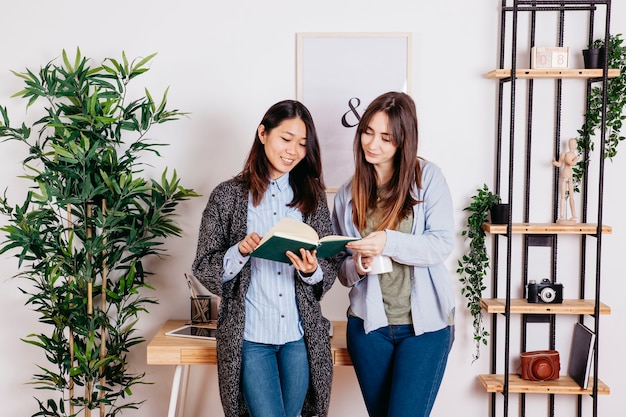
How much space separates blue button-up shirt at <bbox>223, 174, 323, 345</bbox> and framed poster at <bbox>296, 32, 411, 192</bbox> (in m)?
0.72

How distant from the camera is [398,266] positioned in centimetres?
224

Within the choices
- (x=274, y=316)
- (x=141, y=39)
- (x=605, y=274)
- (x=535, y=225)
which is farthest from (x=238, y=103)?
(x=605, y=274)

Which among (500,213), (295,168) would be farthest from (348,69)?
(500,213)

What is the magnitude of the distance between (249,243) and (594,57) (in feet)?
5.45

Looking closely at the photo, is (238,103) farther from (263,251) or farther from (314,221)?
(263,251)

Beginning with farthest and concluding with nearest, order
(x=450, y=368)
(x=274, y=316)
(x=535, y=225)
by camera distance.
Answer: (x=450, y=368) → (x=535, y=225) → (x=274, y=316)

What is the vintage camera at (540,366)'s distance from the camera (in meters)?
2.85

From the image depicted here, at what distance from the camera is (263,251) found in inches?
78.6

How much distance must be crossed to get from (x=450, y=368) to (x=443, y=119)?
110 cm

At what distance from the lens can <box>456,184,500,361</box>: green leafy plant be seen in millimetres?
2877

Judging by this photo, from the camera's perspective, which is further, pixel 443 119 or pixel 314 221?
pixel 443 119

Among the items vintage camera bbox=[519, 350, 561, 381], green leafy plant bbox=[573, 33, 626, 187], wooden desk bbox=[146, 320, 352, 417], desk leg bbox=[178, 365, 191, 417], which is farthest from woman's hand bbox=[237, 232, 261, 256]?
green leafy plant bbox=[573, 33, 626, 187]

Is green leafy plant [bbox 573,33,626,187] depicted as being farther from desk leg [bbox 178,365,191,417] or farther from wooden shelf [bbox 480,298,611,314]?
desk leg [bbox 178,365,191,417]

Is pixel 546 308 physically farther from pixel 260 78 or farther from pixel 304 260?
pixel 260 78
